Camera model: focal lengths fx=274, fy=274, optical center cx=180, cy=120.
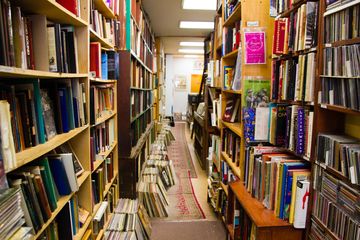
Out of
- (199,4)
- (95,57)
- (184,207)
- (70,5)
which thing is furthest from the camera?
(199,4)

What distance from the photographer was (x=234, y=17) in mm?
2379

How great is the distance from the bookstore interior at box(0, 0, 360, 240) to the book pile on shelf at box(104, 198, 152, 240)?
1 centimetres

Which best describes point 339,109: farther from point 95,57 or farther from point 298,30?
point 95,57

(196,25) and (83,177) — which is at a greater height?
(196,25)

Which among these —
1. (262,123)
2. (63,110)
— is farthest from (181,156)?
(63,110)

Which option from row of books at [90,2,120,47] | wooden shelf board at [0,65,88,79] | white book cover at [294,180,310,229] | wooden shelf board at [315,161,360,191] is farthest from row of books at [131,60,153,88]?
wooden shelf board at [315,161,360,191]

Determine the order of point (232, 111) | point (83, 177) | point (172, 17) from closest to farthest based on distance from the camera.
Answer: point (83, 177) < point (232, 111) < point (172, 17)

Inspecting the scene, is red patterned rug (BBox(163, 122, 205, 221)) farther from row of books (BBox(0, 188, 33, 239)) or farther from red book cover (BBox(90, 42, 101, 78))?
row of books (BBox(0, 188, 33, 239))

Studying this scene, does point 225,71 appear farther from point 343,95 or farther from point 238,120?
point 343,95

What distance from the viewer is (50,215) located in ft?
3.68

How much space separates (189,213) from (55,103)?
7.26 feet

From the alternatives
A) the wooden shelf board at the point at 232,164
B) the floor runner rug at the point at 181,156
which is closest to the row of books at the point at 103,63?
the wooden shelf board at the point at 232,164

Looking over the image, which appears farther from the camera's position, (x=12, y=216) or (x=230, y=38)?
(x=230, y=38)

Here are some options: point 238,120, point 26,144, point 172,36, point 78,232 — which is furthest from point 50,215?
point 172,36
